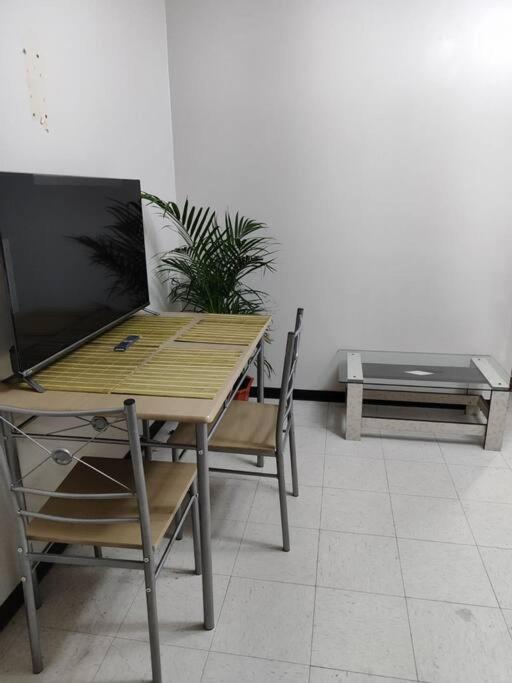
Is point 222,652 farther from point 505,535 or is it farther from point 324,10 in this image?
point 324,10

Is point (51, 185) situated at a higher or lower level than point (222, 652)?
higher

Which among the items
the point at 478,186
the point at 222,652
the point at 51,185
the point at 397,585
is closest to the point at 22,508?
the point at 222,652

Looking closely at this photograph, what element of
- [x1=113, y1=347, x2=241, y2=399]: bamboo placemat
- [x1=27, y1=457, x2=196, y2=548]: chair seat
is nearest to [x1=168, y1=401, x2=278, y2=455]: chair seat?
[x1=27, y1=457, x2=196, y2=548]: chair seat

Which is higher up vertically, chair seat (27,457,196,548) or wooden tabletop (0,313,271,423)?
wooden tabletop (0,313,271,423)

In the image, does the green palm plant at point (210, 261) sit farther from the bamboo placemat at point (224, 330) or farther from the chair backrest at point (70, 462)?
the chair backrest at point (70, 462)

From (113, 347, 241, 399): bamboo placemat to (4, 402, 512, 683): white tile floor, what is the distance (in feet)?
2.63

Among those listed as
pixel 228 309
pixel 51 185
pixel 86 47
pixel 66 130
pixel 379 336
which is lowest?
pixel 379 336

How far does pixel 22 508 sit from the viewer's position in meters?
1.47

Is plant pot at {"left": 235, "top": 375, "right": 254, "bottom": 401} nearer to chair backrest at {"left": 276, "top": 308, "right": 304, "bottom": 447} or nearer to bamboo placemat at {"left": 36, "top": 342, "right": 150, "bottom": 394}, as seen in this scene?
chair backrest at {"left": 276, "top": 308, "right": 304, "bottom": 447}

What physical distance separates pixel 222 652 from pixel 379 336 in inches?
88.7

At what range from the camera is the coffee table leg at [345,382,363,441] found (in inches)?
116

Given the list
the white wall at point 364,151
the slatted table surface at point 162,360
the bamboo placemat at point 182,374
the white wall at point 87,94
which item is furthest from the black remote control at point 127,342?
the white wall at point 364,151

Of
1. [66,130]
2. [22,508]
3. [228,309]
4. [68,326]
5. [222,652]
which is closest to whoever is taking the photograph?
[22,508]

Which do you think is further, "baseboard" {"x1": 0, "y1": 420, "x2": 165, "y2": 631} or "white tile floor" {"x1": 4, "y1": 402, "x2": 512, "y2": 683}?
"baseboard" {"x1": 0, "y1": 420, "x2": 165, "y2": 631}
